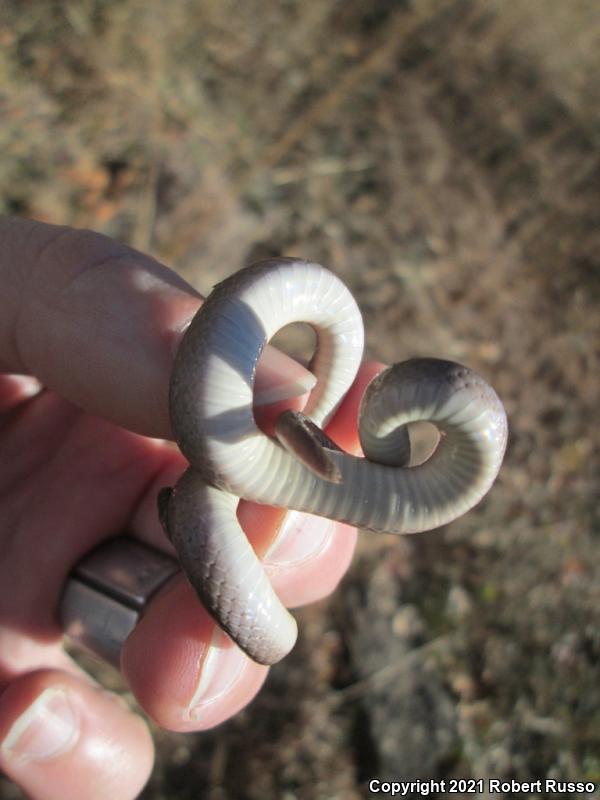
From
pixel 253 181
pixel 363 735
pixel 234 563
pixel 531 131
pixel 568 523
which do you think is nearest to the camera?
pixel 234 563

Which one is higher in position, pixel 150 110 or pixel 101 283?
pixel 101 283

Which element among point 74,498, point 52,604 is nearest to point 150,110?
point 74,498

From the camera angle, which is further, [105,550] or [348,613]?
[348,613]

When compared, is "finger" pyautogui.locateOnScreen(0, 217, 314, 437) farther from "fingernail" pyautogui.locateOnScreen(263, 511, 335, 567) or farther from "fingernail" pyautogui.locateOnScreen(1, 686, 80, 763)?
"fingernail" pyautogui.locateOnScreen(1, 686, 80, 763)

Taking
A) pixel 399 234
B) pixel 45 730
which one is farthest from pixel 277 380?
pixel 399 234

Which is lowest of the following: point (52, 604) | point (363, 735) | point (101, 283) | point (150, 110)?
point (363, 735)

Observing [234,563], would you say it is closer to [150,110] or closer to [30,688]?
[30,688]

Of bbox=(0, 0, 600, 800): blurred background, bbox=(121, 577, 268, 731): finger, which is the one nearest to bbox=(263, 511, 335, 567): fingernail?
bbox=(121, 577, 268, 731): finger

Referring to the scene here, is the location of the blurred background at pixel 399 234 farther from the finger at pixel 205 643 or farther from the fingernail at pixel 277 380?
the fingernail at pixel 277 380
